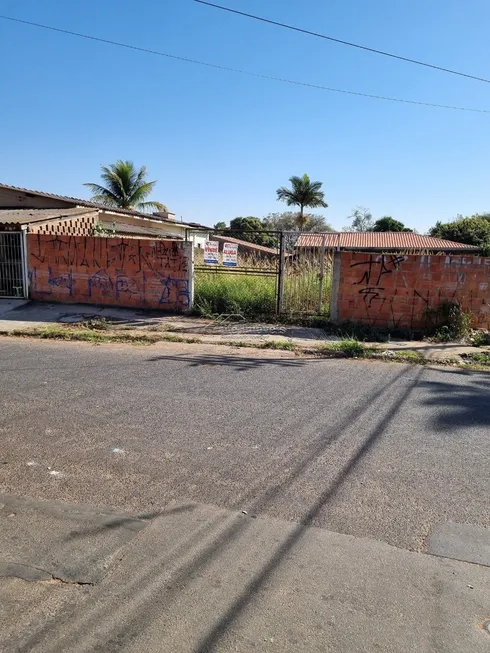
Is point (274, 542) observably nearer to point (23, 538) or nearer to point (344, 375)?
point (23, 538)

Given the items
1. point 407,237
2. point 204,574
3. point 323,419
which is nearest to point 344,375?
point 323,419

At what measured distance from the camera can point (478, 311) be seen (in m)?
10.7

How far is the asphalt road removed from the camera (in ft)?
11.1

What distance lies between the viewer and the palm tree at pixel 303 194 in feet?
154

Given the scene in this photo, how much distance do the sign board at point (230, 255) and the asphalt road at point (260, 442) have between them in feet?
16.4

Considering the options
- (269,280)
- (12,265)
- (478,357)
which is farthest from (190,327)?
(12,265)

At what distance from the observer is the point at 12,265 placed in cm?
1359

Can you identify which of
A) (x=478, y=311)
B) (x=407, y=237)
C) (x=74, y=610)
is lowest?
(x=74, y=610)

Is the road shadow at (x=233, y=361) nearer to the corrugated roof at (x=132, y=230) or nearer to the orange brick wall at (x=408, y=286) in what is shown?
the orange brick wall at (x=408, y=286)

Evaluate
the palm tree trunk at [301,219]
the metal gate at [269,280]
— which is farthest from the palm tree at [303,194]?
the metal gate at [269,280]

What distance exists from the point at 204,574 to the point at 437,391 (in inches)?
184

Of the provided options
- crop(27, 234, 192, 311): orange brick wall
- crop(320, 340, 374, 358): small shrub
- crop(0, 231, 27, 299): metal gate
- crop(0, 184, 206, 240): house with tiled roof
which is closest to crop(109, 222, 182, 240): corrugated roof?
crop(0, 184, 206, 240): house with tiled roof

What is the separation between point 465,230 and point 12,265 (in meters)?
40.6

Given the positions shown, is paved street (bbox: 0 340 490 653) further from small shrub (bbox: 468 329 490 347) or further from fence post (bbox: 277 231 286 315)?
fence post (bbox: 277 231 286 315)
